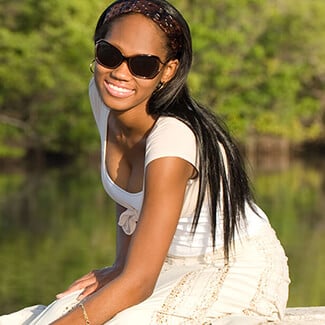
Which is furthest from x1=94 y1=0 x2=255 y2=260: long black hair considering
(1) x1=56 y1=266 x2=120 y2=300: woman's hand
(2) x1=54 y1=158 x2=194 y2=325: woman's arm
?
(1) x1=56 y1=266 x2=120 y2=300: woman's hand

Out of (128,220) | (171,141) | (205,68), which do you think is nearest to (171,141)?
(171,141)

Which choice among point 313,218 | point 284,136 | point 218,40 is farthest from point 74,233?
point 284,136

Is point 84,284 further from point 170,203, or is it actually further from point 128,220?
point 170,203

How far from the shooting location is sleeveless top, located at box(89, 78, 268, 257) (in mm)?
1919

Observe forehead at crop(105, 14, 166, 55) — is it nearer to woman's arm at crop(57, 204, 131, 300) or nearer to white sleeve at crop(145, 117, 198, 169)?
white sleeve at crop(145, 117, 198, 169)

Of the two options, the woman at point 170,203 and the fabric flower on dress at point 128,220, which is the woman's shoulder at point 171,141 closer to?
the woman at point 170,203

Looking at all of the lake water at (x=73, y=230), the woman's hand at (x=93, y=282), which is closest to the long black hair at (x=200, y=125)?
the woman's hand at (x=93, y=282)

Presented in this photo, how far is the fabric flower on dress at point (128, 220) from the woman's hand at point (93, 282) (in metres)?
0.09

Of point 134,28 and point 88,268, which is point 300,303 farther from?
point 134,28

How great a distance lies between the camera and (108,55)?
6.50 ft

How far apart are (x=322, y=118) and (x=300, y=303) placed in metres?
21.5

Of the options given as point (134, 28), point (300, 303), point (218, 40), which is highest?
point (218, 40)

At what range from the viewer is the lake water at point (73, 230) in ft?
23.5

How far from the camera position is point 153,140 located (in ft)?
6.33
